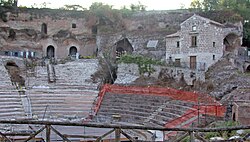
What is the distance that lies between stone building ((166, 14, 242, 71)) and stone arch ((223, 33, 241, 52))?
1.27 meters

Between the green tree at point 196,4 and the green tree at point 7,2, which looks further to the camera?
the green tree at point 196,4

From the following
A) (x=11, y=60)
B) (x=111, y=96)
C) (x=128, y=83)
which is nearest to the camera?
(x=111, y=96)

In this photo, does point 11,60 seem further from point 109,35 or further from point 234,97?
point 234,97

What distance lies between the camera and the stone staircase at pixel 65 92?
24.3 m

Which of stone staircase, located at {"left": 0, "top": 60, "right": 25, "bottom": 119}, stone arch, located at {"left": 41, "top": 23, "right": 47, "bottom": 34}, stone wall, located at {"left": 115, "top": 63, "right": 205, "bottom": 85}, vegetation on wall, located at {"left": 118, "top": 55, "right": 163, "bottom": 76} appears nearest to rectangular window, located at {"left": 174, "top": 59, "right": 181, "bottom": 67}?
stone wall, located at {"left": 115, "top": 63, "right": 205, "bottom": 85}

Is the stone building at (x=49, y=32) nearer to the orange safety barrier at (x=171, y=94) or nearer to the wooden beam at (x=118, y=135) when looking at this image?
the orange safety barrier at (x=171, y=94)

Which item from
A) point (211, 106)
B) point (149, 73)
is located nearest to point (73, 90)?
point (149, 73)

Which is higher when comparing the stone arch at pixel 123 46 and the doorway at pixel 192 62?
the stone arch at pixel 123 46

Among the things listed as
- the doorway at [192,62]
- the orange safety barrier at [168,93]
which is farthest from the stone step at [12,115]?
the doorway at [192,62]

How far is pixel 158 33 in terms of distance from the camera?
4106 centimetres

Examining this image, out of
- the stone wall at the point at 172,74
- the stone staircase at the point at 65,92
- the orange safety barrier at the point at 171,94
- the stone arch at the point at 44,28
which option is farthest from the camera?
the stone arch at the point at 44,28

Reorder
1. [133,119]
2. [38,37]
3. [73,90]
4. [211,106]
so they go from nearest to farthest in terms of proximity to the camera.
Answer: [211,106]
[133,119]
[73,90]
[38,37]

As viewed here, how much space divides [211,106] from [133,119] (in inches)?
183

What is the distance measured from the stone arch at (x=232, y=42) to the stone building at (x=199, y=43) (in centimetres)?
127
